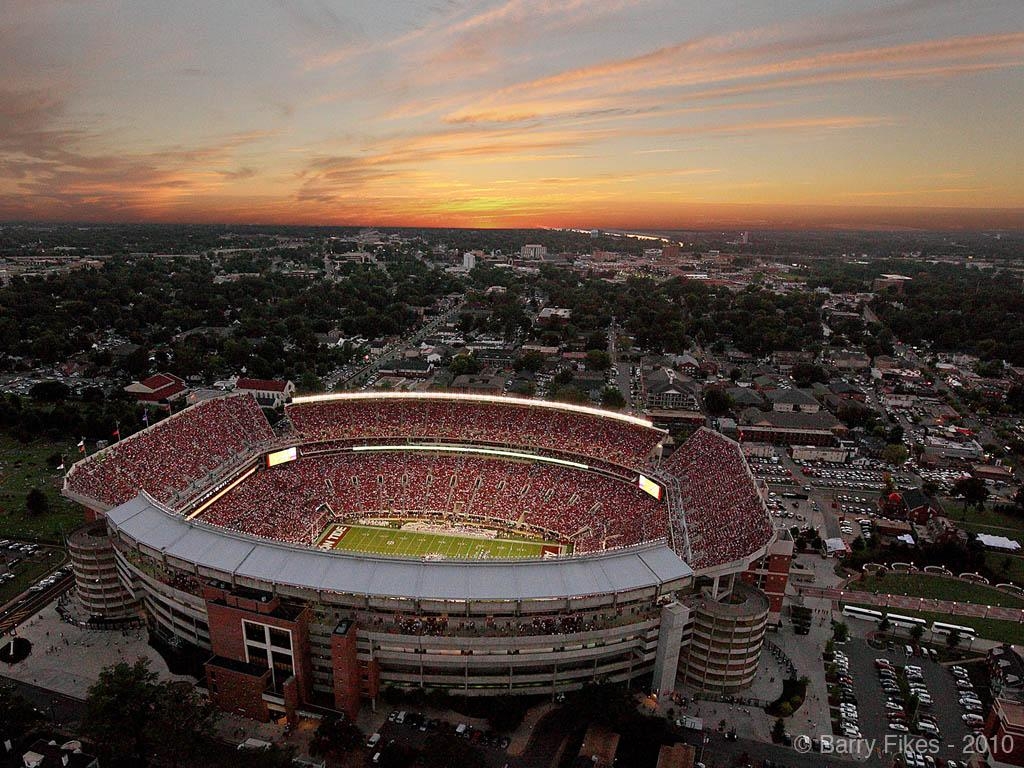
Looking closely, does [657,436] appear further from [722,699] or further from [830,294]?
[830,294]

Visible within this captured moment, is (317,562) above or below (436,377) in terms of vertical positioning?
above

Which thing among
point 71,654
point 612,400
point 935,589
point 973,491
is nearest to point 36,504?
point 71,654

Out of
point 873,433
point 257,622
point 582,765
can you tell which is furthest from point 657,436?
point 873,433

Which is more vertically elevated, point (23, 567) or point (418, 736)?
point (23, 567)

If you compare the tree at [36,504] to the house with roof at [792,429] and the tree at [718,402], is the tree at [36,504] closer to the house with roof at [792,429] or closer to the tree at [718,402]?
the house with roof at [792,429]

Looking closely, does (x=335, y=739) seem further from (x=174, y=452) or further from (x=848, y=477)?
(x=848, y=477)

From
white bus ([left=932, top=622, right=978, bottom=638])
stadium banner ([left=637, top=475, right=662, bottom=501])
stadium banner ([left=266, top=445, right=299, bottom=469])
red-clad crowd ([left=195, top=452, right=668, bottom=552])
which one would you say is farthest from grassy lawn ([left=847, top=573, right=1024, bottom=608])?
stadium banner ([left=266, top=445, right=299, bottom=469])

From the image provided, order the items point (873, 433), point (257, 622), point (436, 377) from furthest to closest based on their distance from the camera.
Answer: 1. point (436, 377)
2. point (873, 433)
3. point (257, 622)
